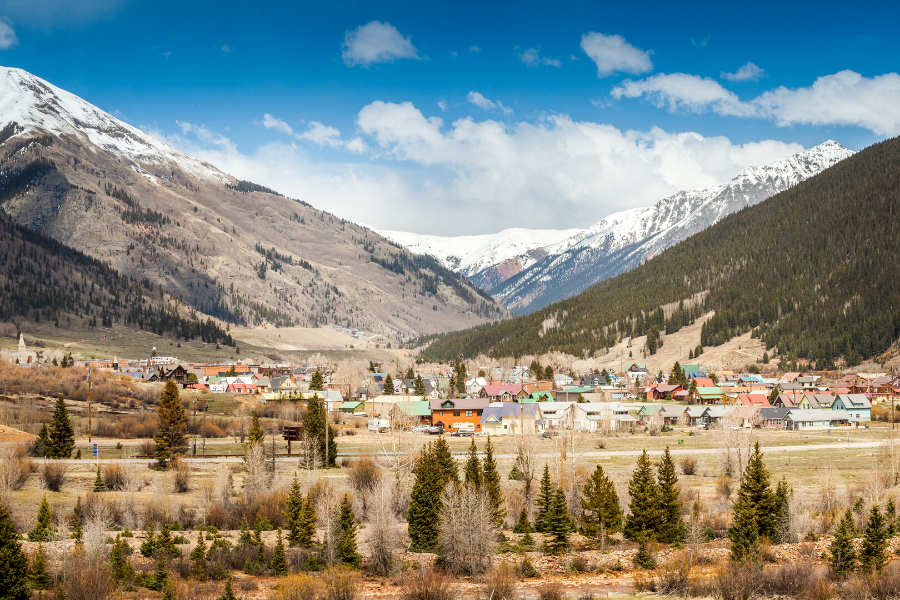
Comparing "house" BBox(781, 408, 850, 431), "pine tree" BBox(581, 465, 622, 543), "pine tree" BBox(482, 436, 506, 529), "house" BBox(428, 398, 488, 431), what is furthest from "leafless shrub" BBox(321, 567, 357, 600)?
"house" BBox(781, 408, 850, 431)

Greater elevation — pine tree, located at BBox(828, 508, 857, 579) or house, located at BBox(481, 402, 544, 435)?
→ house, located at BBox(481, 402, 544, 435)

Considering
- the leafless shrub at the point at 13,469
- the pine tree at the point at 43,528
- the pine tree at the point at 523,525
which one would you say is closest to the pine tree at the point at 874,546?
the pine tree at the point at 523,525

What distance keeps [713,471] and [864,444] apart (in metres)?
32.7

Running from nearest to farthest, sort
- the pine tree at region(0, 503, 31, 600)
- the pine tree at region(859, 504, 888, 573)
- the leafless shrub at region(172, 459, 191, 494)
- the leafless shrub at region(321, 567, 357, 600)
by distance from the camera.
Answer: the pine tree at region(0, 503, 31, 600)
the leafless shrub at region(321, 567, 357, 600)
the pine tree at region(859, 504, 888, 573)
the leafless shrub at region(172, 459, 191, 494)

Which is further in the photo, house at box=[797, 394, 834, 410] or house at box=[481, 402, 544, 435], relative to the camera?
house at box=[797, 394, 834, 410]

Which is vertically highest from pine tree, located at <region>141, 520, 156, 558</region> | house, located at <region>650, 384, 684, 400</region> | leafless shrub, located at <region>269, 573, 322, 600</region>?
house, located at <region>650, 384, 684, 400</region>

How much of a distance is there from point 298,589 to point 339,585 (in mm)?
2215

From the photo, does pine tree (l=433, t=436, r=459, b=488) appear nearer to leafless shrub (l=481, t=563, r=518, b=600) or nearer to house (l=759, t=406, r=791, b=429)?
leafless shrub (l=481, t=563, r=518, b=600)

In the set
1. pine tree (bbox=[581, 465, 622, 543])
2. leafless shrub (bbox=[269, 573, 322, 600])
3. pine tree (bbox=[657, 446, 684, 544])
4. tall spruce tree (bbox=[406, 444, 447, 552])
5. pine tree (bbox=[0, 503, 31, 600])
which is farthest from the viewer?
pine tree (bbox=[581, 465, 622, 543])

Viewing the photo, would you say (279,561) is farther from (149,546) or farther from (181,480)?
(181,480)

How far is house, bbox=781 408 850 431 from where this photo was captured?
434 ft

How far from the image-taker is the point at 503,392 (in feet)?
532

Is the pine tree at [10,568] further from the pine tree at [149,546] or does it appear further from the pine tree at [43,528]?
the pine tree at [43,528]

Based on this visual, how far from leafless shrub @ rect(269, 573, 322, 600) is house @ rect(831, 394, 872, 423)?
408 feet
